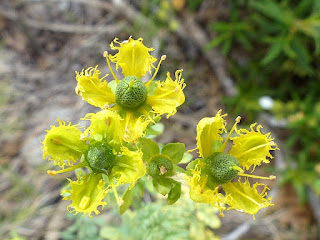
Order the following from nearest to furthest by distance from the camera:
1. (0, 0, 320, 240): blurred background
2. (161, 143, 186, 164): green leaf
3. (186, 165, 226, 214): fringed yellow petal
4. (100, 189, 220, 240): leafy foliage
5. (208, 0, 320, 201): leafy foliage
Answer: (186, 165, 226, 214): fringed yellow petal, (161, 143, 186, 164): green leaf, (100, 189, 220, 240): leafy foliage, (208, 0, 320, 201): leafy foliage, (0, 0, 320, 240): blurred background

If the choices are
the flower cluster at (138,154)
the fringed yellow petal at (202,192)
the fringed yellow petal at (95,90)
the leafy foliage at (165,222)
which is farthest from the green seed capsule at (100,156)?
the leafy foliage at (165,222)

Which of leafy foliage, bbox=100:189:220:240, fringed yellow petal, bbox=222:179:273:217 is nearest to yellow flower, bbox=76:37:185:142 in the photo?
fringed yellow petal, bbox=222:179:273:217

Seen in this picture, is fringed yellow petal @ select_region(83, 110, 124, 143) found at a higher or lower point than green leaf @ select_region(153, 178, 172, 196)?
higher

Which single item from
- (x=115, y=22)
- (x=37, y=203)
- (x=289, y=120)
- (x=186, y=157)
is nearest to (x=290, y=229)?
(x=289, y=120)

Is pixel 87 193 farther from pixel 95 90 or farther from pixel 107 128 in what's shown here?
pixel 95 90

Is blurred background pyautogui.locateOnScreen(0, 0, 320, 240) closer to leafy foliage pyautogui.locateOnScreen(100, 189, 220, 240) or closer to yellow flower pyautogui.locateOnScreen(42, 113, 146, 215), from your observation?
leafy foliage pyautogui.locateOnScreen(100, 189, 220, 240)

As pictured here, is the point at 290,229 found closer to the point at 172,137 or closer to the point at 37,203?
the point at 172,137
